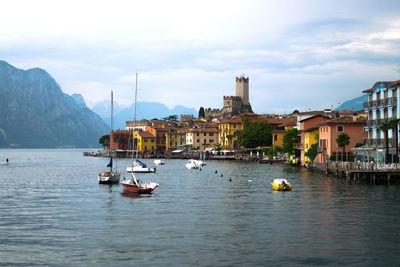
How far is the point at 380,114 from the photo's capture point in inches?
3280

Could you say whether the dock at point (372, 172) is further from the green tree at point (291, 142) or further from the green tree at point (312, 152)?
the green tree at point (291, 142)

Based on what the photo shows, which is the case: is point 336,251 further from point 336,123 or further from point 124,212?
point 336,123

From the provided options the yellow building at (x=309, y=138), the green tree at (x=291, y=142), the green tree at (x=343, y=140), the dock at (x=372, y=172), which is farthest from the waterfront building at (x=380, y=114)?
the green tree at (x=291, y=142)

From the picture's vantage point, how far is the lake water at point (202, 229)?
2823cm

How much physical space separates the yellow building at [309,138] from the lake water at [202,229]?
186ft

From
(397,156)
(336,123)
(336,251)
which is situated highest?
(336,123)

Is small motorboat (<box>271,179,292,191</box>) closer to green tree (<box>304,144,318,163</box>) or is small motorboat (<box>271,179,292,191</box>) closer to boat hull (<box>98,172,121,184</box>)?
boat hull (<box>98,172,121,184</box>)

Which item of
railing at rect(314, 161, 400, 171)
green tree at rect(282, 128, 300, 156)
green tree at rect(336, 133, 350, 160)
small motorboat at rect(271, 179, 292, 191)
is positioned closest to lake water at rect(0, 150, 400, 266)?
small motorboat at rect(271, 179, 292, 191)

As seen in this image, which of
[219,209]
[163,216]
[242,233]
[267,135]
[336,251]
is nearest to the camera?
[336,251]

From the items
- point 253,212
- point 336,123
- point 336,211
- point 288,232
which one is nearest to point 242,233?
point 288,232

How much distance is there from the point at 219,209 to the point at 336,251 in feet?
60.7

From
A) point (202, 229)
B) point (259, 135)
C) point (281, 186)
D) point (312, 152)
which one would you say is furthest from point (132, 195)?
point (259, 135)

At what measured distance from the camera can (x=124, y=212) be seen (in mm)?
44812

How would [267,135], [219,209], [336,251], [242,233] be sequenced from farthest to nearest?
[267,135] < [219,209] < [242,233] < [336,251]
